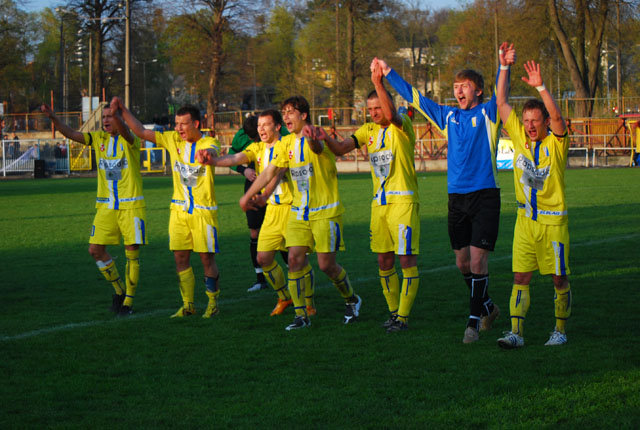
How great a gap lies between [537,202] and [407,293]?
1.41 meters

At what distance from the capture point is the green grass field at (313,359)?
457 centimetres

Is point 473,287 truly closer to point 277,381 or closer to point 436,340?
point 436,340

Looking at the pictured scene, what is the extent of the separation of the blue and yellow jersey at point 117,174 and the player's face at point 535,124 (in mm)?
3911

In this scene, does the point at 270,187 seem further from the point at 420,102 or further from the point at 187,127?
the point at 420,102

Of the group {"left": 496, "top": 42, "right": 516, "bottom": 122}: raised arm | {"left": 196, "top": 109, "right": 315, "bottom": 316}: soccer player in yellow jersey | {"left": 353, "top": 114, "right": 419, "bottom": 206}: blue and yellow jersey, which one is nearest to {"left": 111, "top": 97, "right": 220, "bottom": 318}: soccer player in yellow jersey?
{"left": 196, "top": 109, "right": 315, "bottom": 316}: soccer player in yellow jersey

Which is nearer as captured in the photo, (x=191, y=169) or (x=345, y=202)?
(x=191, y=169)

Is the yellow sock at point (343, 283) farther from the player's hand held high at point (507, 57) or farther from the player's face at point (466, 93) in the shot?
the player's hand held high at point (507, 57)

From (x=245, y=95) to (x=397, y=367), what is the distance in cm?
9639

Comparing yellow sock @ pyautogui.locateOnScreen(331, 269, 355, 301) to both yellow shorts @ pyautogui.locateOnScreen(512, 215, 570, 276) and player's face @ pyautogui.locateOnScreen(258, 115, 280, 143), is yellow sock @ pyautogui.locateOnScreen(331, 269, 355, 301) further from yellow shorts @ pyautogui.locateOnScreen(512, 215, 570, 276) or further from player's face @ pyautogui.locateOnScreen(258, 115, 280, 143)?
yellow shorts @ pyautogui.locateOnScreen(512, 215, 570, 276)

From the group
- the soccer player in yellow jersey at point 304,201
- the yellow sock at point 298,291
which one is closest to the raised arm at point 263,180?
the soccer player in yellow jersey at point 304,201

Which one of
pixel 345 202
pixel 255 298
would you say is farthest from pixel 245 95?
pixel 255 298

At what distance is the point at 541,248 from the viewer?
6.06 meters

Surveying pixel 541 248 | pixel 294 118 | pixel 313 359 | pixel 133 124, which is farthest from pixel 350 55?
pixel 313 359

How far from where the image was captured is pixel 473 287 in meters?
6.43
